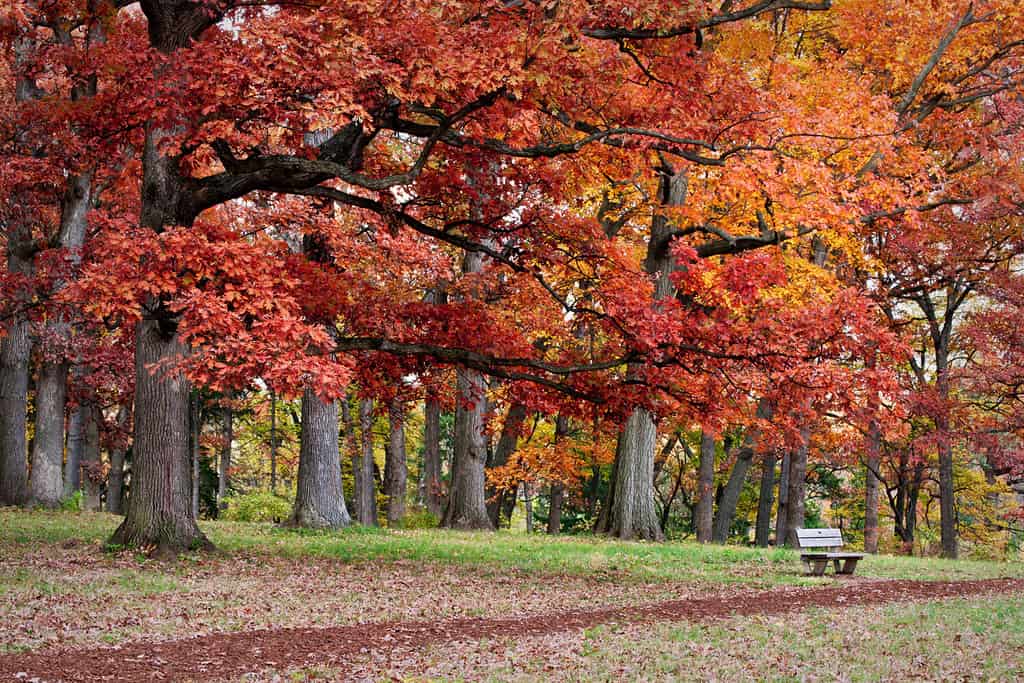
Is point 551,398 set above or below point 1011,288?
below

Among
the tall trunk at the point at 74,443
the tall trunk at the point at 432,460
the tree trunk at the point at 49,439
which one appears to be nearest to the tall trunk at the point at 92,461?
the tall trunk at the point at 74,443

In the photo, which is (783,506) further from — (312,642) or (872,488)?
(312,642)

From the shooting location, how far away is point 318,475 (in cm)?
2044

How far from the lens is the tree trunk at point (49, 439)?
22.1m

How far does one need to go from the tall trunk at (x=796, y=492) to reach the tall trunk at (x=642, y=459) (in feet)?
16.2

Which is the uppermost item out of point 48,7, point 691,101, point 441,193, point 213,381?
point 48,7

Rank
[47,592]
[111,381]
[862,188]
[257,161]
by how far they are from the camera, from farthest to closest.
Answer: [111,381] → [862,188] → [257,161] → [47,592]

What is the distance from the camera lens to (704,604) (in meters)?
12.3

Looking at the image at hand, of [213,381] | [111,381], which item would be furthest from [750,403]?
[111,381]

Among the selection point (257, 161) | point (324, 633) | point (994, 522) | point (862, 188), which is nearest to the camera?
point (324, 633)

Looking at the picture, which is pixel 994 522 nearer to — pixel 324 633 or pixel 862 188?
pixel 862 188

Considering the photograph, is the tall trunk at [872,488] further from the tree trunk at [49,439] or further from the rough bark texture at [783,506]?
the tree trunk at [49,439]

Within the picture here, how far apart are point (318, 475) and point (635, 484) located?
6.84 m

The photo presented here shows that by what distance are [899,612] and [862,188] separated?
32.2 ft
